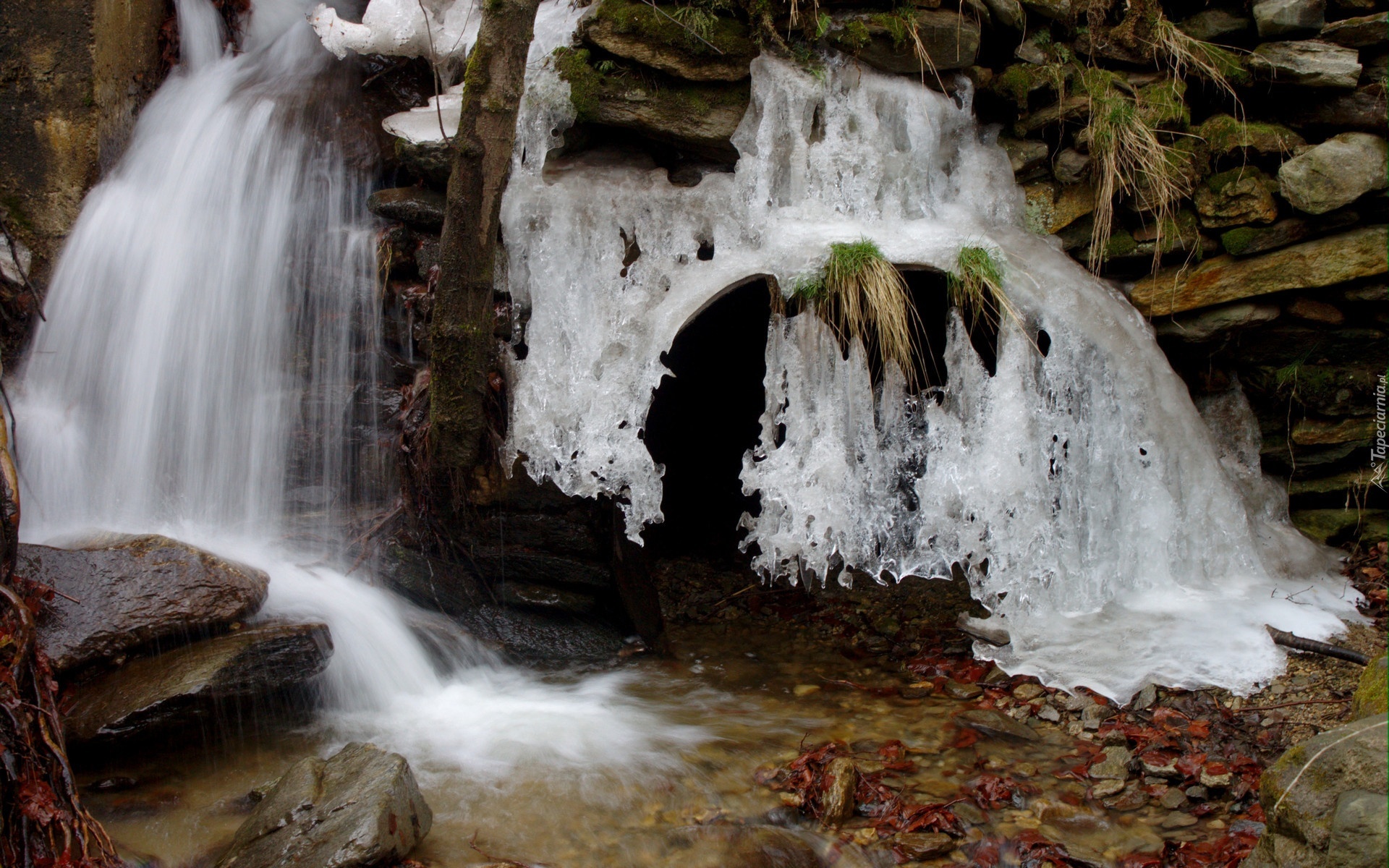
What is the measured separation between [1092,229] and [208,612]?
4491 millimetres

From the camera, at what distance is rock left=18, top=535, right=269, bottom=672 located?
11.0 feet

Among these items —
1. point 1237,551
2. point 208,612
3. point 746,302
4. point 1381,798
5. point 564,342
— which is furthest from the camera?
point 746,302

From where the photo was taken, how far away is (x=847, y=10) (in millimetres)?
4832

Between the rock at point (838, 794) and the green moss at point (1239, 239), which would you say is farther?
the green moss at point (1239, 239)

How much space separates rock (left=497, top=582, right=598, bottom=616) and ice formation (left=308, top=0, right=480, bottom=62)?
10.5ft

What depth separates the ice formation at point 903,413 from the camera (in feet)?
13.9

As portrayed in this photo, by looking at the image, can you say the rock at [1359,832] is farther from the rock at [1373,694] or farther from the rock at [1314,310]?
the rock at [1314,310]

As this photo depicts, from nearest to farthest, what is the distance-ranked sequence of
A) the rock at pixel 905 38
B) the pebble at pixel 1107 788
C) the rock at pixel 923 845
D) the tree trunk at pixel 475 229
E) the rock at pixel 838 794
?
the rock at pixel 923 845
the rock at pixel 838 794
the pebble at pixel 1107 788
the tree trunk at pixel 475 229
the rock at pixel 905 38

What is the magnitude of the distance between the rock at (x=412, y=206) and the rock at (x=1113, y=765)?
3837mm

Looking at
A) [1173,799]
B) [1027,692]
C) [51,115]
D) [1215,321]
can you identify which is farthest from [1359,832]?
[51,115]

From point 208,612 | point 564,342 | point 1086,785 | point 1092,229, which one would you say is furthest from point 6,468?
point 1092,229

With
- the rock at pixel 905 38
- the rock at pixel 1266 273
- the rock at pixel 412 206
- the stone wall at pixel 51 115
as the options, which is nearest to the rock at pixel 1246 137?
the rock at pixel 1266 273

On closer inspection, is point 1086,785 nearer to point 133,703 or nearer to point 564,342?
point 564,342

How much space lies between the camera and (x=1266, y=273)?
14.8 feet
